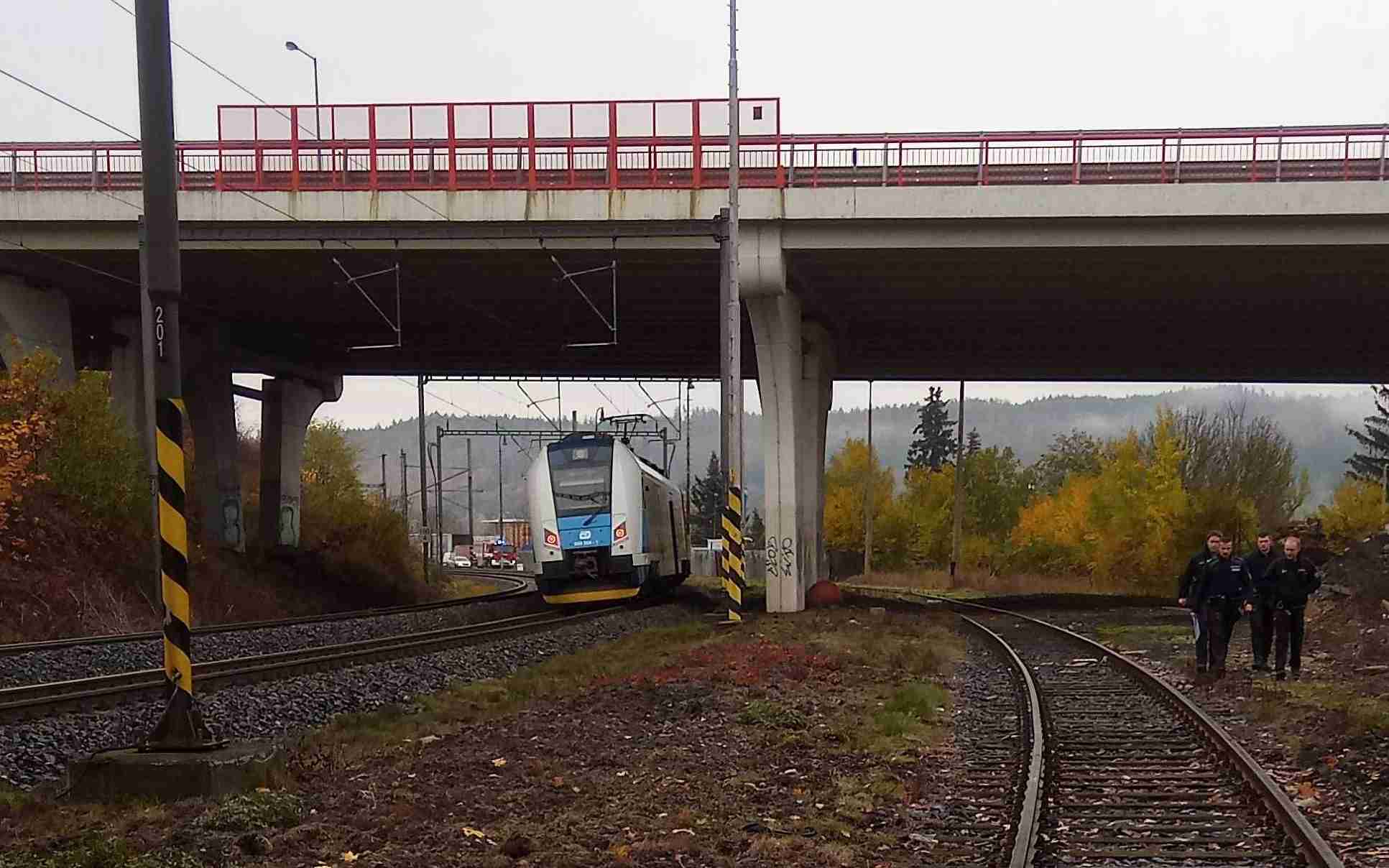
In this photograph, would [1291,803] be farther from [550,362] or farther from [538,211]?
[550,362]

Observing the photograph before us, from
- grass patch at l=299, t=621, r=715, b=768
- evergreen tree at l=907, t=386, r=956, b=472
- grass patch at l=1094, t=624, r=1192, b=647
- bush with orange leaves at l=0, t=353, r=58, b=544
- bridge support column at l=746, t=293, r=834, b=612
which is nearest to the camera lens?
grass patch at l=299, t=621, r=715, b=768

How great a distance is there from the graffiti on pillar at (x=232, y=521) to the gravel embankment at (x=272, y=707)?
1860cm

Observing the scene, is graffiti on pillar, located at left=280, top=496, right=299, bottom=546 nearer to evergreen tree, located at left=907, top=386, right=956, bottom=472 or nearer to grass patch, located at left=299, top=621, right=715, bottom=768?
grass patch, located at left=299, top=621, right=715, bottom=768

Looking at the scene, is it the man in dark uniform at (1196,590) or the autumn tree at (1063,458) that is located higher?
the man in dark uniform at (1196,590)

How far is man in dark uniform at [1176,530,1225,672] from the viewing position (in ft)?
47.0

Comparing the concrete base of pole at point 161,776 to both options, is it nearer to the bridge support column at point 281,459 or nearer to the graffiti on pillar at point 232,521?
the graffiti on pillar at point 232,521

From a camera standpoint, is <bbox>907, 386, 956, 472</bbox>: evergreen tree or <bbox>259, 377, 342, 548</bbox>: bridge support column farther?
<bbox>907, 386, 956, 472</bbox>: evergreen tree

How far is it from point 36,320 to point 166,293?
21984mm

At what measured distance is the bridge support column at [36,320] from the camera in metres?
27.0

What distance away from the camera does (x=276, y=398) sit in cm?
3988

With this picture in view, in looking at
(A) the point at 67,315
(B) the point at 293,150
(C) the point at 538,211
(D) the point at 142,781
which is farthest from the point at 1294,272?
(A) the point at 67,315

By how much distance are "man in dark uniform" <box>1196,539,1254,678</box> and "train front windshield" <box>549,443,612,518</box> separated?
1423 cm

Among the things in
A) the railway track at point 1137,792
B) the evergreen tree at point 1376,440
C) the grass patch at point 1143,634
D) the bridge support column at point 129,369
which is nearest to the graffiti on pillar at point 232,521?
the bridge support column at point 129,369

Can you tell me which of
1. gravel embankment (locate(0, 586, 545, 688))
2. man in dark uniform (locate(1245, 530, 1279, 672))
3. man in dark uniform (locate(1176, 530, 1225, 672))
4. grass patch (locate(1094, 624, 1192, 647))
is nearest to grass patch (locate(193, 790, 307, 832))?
gravel embankment (locate(0, 586, 545, 688))
